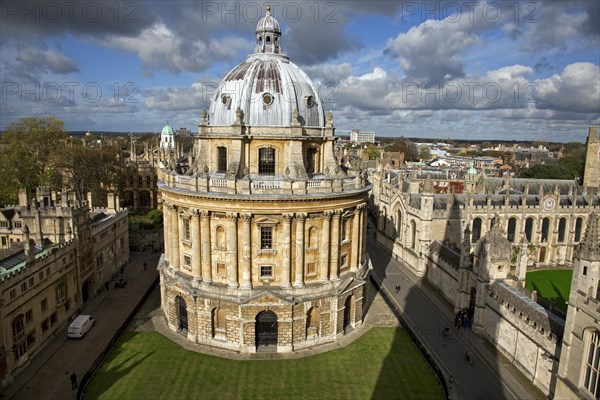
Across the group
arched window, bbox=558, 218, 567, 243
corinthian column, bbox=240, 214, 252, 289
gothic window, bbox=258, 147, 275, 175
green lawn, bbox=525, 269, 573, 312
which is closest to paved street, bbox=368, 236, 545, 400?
green lawn, bbox=525, 269, 573, 312

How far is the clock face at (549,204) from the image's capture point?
54219mm

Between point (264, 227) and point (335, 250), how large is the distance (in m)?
5.92

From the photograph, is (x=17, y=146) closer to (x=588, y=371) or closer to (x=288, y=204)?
(x=288, y=204)

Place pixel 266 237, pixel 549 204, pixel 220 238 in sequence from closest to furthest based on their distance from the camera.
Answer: pixel 266 237 → pixel 220 238 → pixel 549 204

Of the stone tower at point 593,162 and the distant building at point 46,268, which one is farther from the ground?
the stone tower at point 593,162

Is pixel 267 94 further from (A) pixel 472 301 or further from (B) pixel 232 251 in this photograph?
(A) pixel 472 301

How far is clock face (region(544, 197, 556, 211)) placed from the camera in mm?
54219

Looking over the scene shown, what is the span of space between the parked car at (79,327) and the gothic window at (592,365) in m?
34.1

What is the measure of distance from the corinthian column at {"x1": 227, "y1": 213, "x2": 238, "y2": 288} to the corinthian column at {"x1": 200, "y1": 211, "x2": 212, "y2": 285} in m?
1.65

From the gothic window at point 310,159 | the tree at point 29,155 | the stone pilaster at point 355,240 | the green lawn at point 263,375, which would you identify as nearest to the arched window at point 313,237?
the stone pilaster at point 355,240

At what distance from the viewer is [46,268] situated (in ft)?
106

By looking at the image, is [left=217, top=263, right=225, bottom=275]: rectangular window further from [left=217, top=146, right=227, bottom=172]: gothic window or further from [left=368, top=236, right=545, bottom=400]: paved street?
[left=368, top=236, right=545, bottom=400]: paved street

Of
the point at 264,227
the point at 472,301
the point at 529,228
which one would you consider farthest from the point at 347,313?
the point at 529,228

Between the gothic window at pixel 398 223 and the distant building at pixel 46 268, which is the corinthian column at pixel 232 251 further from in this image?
Answer: the gothic window at pixel 398 223
